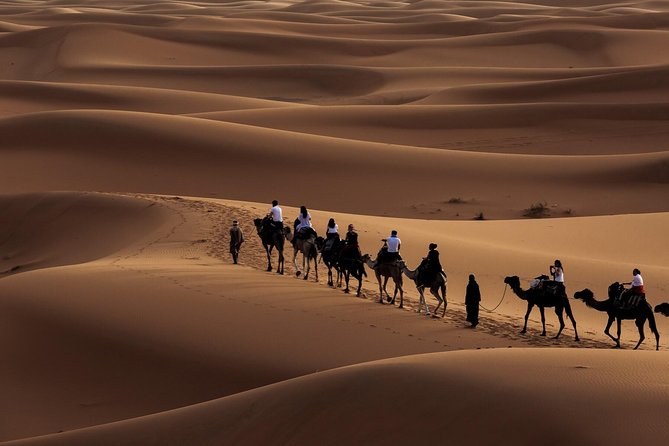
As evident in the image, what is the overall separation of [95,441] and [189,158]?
26614 millimetres

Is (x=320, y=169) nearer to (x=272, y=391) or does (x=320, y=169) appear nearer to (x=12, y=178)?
(x=12, y=178)

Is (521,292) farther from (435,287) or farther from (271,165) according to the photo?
(271,165)

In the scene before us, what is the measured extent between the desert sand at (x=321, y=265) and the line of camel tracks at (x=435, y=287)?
368 millimetres

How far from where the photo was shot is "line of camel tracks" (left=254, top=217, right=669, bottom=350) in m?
15.6

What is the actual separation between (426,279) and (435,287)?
18 cm

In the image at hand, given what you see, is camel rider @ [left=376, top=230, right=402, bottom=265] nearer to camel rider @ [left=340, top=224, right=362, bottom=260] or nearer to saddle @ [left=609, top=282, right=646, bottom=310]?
camel rider @ [left=340, top=224, right=362, bottom=260]

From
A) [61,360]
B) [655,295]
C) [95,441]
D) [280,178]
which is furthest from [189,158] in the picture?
[95,441]

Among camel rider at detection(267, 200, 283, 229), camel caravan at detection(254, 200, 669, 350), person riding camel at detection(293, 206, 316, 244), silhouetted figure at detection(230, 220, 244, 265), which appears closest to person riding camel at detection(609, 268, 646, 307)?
camel caravan at detection(254, 200, 669, 350)

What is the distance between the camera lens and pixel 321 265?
22266mm

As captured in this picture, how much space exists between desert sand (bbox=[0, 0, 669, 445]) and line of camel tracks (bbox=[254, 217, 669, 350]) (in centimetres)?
37

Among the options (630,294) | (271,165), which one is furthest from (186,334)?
(271,165)

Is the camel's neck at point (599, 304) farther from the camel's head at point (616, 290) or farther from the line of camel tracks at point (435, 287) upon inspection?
the camel's head at point (616, 290)

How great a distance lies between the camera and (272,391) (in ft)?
37.0

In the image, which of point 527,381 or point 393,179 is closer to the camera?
point 527,381
